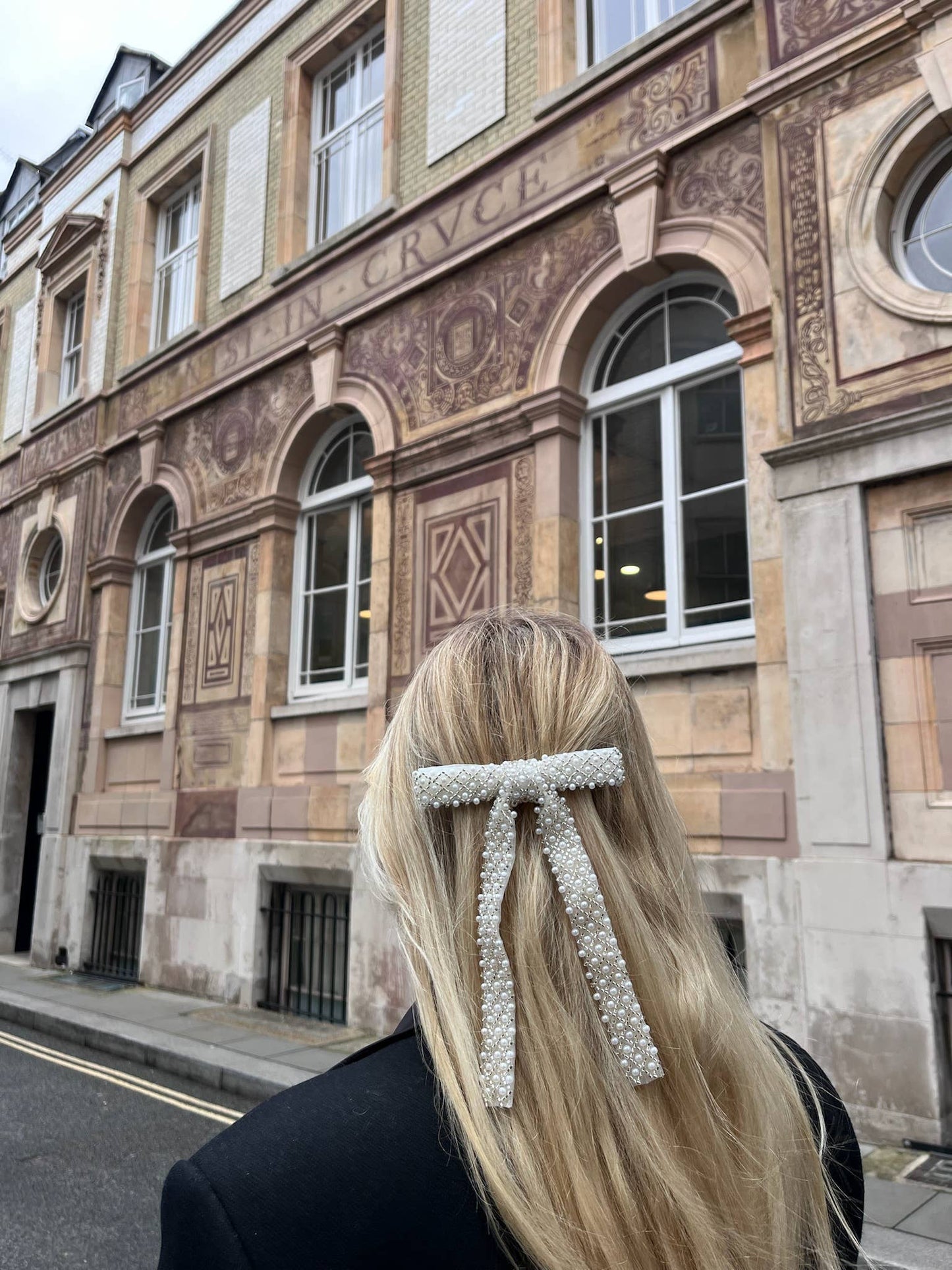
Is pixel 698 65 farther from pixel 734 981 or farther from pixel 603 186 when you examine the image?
pixel 734 981

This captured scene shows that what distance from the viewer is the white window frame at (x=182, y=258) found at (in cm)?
1332

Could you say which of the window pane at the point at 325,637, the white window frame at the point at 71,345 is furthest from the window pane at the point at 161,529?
the white window frame at the point at 71,345

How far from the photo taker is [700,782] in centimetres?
664

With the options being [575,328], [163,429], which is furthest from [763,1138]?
[163,429]

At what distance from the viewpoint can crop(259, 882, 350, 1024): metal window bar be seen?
902 centimetres

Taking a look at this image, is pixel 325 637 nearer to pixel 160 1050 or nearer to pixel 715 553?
pixel 160 1050

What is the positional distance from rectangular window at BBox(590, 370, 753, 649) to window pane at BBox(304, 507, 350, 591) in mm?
3215

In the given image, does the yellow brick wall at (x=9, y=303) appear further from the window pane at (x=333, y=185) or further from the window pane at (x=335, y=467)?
the window pane at (x=335, y=467)

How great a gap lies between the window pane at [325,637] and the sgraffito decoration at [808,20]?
6.10 meters

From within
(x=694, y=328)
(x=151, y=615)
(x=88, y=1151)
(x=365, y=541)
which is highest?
(x=694, y=328)

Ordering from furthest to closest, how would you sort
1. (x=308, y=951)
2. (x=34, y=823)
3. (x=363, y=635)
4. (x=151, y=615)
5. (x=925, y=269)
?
(x=34, y=823) → (x=151, y=615) → (x=363, y=635) → (x=308, y=951) → (x=925, y=269)

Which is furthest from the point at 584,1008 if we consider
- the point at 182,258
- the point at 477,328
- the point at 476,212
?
the point at 182,258

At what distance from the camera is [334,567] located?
1038 centimetres

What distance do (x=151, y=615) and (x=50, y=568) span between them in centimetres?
311
